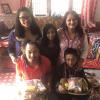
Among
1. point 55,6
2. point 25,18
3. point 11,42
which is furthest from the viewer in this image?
point 55,6

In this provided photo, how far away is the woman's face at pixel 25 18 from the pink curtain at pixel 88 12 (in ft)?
10.8

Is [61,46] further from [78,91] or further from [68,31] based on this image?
[78,91]

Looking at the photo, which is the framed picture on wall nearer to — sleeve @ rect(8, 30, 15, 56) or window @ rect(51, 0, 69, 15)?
window @ rect(51, 0, 69, 15)

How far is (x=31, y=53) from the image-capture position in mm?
2291

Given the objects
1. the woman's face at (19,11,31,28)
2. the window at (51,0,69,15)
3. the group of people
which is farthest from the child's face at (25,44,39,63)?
the window at (51,0,69,15)

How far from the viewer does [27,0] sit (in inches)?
223

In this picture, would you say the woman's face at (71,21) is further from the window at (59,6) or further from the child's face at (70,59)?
the window at (59,6)

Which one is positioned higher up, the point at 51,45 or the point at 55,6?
the point at 55,6

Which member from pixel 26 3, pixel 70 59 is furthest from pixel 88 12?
pixel 70 59

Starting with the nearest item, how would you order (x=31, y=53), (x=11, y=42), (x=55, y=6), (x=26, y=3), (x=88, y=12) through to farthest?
(x=31, y=53)
(x=11, y=42)
(x=88, y=12)
(x=26, y=3)
(x=55, y=6)

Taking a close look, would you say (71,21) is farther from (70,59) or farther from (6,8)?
(6,8)

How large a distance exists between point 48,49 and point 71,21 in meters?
0.38

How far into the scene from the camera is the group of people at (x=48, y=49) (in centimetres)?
236

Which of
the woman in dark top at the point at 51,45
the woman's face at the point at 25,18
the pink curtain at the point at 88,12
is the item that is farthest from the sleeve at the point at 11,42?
the pink curtain at the point at 88,12
